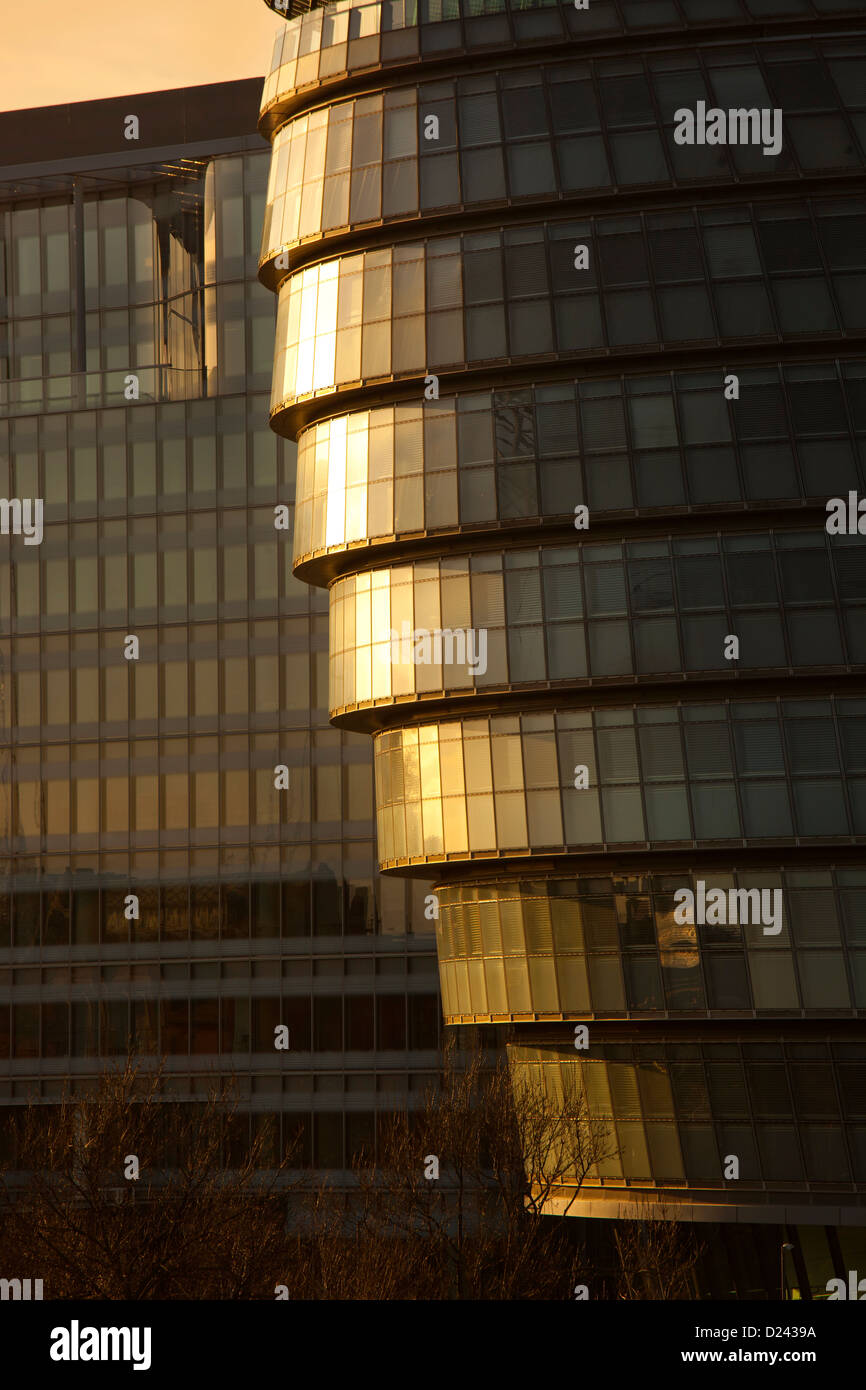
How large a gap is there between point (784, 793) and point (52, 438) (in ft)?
156

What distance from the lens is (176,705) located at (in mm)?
83000

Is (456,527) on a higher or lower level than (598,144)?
lower

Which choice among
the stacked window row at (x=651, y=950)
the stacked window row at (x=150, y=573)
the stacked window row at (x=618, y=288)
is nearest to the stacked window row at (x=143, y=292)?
the stacked window row at (x=150, y=573)

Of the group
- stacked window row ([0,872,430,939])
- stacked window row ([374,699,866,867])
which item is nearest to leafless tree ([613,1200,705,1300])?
stacked window row ([374,699,866,867])

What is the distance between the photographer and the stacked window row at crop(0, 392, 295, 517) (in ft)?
271

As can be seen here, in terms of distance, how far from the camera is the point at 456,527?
5384 centimetres

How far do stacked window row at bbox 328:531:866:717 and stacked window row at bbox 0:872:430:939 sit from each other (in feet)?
85.2

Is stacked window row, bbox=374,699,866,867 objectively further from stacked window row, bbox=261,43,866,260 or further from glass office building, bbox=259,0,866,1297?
stacked window row, bbox=261,43,866,260

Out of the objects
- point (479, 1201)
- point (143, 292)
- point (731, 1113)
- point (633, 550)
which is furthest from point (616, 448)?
point (143, 292)

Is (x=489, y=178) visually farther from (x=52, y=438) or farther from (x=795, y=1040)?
(x=52, y=438)

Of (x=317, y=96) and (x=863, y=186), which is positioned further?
(x=317, y=96)

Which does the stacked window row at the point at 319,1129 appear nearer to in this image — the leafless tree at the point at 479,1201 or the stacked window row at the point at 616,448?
the leafless tree at the point at 479,1201
